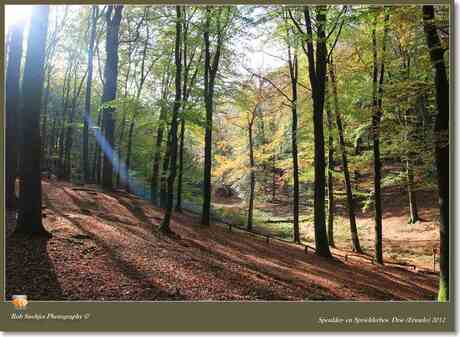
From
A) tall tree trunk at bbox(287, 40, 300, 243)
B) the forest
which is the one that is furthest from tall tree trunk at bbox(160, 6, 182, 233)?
tall tree trunk at bbox(287, 40, 300, 243)

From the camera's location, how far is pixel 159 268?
6.28 metres

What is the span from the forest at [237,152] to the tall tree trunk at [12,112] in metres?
0.04

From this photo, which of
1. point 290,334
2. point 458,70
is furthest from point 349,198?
point 290,334

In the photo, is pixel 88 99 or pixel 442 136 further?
pixel 88 99

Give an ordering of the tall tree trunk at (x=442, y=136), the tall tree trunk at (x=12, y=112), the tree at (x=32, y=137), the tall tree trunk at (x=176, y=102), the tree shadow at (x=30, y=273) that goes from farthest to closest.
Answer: the tall tree trunk at (x=176, y=102)
the tall tree trunk at (x=12, y=112)
the tree at (x=32, y=137)
the tall tree trunk at (x=442, y=136)
the tree shadow at (x=30, y=273)

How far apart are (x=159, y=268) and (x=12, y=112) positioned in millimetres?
5648

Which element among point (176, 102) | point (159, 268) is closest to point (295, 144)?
point (176, 102)

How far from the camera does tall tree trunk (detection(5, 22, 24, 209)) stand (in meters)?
7.98

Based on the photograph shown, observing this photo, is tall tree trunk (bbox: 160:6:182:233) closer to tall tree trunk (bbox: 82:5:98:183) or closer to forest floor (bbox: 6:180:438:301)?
forest floor (bbox: 6:180:438:301)

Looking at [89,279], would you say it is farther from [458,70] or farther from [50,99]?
[50,99]

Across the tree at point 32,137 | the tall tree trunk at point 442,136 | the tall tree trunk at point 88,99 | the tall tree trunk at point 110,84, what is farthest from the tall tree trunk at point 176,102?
the tall tree trunk at point 88,99

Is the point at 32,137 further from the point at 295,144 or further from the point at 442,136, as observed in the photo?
the point at 295,144

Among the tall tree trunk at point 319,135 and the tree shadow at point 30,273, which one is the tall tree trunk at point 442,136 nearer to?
the tall tree trunk at point 319,135

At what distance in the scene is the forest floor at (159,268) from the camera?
5.22 metres
